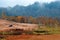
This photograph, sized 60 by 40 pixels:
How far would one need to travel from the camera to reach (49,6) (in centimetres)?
9581

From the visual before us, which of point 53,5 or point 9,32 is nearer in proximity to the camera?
point 9,32

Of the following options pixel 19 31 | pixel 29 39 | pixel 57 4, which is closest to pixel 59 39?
pixel 29 39

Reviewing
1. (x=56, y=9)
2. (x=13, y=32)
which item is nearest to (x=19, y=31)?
(x=13, y=32)

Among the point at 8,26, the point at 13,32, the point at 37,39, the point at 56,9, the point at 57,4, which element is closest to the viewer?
the point at 37,39

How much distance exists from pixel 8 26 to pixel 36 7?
80.1 meters

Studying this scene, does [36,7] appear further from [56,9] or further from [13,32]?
[13,32]

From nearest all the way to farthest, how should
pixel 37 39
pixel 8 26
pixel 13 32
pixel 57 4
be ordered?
pixel 37 39 < pixel 13 32 < pixel 8 26 < pixel 57 4

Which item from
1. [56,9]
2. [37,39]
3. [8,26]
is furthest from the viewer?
[56,9]

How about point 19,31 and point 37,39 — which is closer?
point 37,39

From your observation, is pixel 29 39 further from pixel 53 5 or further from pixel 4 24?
pixel 53 5

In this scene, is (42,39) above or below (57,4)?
below

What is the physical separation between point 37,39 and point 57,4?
90624mm

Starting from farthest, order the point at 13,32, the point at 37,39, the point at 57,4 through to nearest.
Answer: the point at 57,4
the point at 13,32
the point at 37,39

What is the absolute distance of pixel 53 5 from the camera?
97562mm
